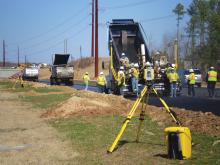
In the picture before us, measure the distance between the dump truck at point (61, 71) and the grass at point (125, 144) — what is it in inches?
1467

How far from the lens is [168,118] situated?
48.2 feet

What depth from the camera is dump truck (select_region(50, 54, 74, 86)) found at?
5259 cm

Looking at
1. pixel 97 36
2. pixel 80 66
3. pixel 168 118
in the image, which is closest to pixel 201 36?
pixel 97 36

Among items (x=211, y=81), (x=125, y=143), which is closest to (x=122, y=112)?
(x=125, y=143)

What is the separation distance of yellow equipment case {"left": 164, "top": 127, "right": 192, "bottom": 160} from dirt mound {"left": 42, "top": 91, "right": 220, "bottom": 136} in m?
2.88

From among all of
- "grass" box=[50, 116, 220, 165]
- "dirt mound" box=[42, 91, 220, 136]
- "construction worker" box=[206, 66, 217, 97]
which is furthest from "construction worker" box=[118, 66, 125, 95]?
"grass" box=[50, 116, 220, 165]

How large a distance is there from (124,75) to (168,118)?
10528 millimetres

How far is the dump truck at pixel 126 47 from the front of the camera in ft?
83.5

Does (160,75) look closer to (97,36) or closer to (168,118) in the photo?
(168,118)

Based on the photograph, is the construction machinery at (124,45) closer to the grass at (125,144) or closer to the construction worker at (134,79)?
the construction worker at (134,79)

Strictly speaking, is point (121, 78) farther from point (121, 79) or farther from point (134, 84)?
point (134, 84)

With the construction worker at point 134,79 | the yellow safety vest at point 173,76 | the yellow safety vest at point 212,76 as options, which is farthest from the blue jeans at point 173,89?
the yellow safety vest at point 212,76

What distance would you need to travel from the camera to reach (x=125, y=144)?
10.9 m

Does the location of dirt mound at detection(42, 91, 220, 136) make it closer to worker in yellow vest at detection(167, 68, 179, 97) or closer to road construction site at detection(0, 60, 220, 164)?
road construction site at detection(0, 60, 220, 164)
